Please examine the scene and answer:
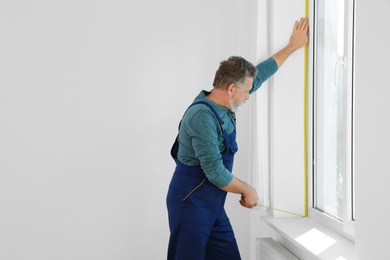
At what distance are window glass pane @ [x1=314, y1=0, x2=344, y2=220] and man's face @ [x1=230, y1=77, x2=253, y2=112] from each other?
393mm

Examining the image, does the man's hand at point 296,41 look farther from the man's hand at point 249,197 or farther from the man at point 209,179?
the man's hand at point 249,197

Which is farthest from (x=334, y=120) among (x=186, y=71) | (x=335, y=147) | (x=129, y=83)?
(x=129, y=83)

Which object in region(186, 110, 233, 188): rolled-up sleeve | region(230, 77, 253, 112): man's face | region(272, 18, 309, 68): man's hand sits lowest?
region(186, 110, 233, 188): rolled-up sleeve

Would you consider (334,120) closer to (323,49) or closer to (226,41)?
(323,49)

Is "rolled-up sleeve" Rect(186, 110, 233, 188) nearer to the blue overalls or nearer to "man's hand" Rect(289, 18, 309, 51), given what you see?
the blue overalls

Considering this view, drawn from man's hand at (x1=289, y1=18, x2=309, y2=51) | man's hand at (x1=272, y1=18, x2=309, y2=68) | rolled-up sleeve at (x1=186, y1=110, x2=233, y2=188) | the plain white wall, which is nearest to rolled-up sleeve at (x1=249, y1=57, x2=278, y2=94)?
man's hand at (x1=272, y1=18, x2=309, y2=68)

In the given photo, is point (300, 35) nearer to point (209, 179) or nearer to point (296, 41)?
point (296, 41)

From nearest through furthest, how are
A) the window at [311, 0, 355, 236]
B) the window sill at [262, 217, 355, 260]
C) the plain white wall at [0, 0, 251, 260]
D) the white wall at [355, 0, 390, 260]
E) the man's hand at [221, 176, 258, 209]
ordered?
the white wall at [355, 0, 390, 260] → the window sill at [262, 217, 355, 260] → the window at [311, 0, 355, 236] → the man's hand at [221, 176, 258, 209] → the plain white wall at [0, 0, 251, 260]

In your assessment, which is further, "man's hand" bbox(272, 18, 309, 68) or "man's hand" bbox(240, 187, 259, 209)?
"man's hand" bbox(272, 18, 309, 68)

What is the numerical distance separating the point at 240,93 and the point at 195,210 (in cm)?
59

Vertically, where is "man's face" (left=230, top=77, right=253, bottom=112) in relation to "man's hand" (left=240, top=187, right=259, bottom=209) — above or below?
above

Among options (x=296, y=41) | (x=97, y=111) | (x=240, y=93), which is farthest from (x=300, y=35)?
(x=97, y=111)

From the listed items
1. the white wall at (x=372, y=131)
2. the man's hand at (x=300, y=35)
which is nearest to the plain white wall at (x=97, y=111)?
the man's hand at (x=300, y=35)

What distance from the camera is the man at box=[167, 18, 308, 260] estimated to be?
6.30 ft
